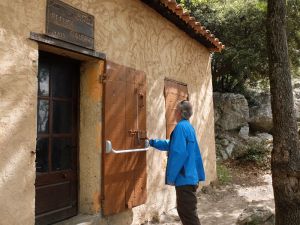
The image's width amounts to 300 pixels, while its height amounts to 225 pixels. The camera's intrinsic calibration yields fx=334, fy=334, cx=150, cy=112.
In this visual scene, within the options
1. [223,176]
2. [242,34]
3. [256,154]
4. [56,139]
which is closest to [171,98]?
[56,139]

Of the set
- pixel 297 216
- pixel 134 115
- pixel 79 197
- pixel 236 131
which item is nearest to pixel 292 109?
pixel 297 216

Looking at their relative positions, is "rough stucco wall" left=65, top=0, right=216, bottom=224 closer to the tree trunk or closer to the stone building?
the stone building

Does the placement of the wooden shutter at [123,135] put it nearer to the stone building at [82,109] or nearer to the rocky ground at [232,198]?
the stone building at [82,109]

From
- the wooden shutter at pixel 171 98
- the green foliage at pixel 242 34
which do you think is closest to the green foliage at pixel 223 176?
the wooden shutter at pixel 171 98

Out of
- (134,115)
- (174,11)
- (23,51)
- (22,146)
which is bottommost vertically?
(22,146)

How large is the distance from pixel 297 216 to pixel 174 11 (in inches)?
143

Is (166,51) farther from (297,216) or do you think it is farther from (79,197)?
(297,216)

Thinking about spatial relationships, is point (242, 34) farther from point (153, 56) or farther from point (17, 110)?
point (17, 110)

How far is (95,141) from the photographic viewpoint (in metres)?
4.01

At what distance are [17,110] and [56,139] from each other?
82 cm

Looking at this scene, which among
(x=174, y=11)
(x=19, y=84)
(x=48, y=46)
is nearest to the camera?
(x=19, y=84)

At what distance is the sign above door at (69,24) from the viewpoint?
11.0 ft

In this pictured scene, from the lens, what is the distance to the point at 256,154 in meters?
10.4

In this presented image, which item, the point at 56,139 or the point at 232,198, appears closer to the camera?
the point at 56,139
